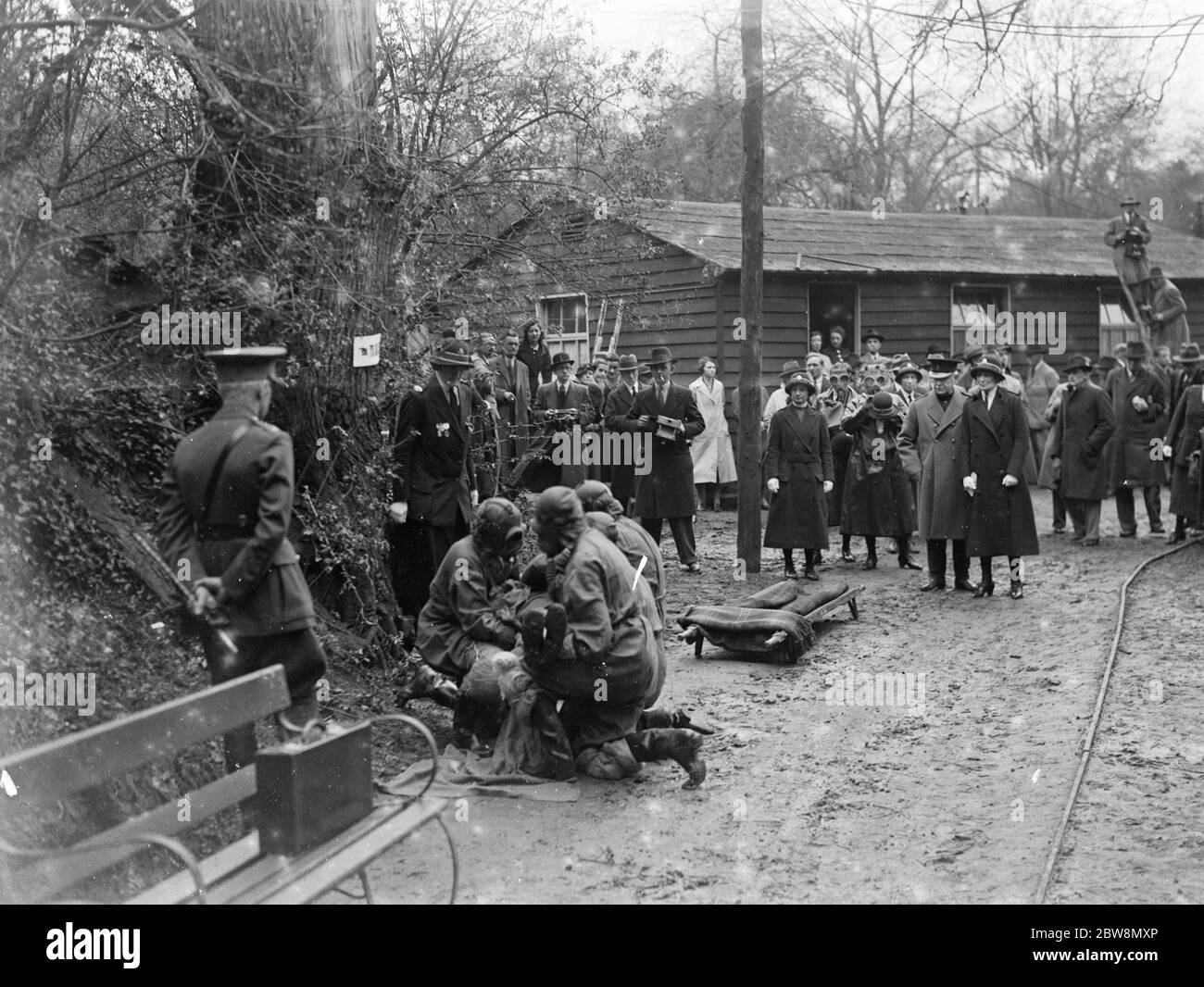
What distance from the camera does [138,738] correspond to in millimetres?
4191

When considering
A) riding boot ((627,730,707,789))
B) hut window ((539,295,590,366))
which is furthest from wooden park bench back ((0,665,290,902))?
hut window ((539,295,590,366))

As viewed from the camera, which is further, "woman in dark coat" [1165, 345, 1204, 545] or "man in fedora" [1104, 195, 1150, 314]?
"man in fedora" [1104, 195, 1150, 314]

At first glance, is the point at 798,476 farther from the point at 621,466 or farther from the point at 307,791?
the point at 307,791

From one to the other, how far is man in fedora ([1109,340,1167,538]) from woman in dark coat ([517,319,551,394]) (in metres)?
7.13

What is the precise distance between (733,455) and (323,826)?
15458mm

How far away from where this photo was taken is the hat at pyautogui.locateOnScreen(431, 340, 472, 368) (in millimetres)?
9260

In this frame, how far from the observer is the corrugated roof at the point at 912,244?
22.2 metres

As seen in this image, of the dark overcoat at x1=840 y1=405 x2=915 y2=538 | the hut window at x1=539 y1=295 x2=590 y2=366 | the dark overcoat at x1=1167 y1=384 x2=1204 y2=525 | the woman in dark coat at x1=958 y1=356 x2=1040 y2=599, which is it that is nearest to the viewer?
the woman in dark coat at x1=958 y1=356 x2=1040 y2=599

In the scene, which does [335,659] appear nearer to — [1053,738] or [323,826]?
[323,826]

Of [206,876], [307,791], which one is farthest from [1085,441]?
[206,876]

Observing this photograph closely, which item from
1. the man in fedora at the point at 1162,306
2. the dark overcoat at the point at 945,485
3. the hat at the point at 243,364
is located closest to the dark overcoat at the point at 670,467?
the dark overcoat at the point at 945,485

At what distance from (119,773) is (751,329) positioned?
33.4 ft

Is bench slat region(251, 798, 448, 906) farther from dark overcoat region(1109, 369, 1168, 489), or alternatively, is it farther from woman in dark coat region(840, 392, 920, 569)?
dark overcoat region(1109, 369, 1168, 489)
